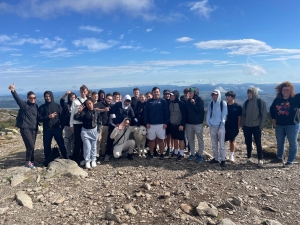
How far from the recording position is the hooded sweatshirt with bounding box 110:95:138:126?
9586 millimetres

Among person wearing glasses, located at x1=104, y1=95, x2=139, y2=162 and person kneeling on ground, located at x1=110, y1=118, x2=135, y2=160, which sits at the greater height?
person wearing glasses, located at x1=104, y1=95, x2=139, y2=162

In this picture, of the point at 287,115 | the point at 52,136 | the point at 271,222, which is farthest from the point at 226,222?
the point at 52,136

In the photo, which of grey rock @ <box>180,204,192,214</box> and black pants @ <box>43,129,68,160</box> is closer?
grey rock @ <box>180,204,192,214</box>

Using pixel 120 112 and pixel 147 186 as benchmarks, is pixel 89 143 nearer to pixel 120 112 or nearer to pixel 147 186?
pixel 120 112

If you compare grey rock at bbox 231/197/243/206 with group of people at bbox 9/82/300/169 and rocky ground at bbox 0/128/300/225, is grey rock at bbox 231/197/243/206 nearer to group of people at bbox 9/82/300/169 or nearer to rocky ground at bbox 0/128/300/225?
rocky ground at bbox 0/128/300/225

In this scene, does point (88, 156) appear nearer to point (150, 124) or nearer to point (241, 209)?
point (150, 124)

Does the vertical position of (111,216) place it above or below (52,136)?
below

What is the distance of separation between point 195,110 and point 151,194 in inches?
150

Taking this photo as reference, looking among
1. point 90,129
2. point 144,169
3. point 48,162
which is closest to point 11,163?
point 48,162

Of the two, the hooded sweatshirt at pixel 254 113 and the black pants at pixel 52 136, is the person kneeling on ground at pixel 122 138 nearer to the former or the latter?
the black pants at pixel 52 136

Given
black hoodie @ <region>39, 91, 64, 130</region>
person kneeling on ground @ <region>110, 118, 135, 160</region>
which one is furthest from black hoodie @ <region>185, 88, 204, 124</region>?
black hoodie @ <region>39, 91, 64, 130</region>

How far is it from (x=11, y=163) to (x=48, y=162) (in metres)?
2.08

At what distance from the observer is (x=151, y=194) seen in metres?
6.82

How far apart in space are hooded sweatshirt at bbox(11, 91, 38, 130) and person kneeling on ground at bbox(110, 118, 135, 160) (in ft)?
9.90
